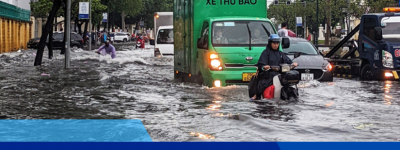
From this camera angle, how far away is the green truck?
16500 mm

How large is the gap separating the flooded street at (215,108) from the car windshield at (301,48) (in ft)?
3.79

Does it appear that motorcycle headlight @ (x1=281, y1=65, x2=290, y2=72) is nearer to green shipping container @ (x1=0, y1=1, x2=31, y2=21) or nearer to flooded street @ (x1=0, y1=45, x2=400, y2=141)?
flooded street @ (x1=0, y1=45, x2=400, y2=141)

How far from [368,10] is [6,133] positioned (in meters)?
47.1

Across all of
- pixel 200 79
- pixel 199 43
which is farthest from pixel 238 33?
pixel 200 79

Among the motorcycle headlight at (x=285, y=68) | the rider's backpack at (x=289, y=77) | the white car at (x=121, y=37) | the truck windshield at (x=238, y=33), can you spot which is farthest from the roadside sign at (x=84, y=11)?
the white car at (x=121, y=37)

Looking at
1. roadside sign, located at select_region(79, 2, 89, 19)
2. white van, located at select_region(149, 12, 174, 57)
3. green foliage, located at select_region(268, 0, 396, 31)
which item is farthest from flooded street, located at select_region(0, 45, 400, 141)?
green foliage, located at select_region(268, 0, 396, 31)

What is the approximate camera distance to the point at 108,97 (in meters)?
15.3

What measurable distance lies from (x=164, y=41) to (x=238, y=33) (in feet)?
55.8

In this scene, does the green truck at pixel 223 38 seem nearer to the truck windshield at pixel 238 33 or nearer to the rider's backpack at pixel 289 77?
the truck windshield at pixel 238 33

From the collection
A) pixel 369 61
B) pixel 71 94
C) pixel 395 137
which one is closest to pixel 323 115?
pixel 395 137

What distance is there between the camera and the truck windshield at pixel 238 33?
1686 cm

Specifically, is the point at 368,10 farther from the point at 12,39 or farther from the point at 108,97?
the point at 108,97

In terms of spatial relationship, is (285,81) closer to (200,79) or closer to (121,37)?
(200,79)

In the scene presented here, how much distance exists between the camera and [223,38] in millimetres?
16953
